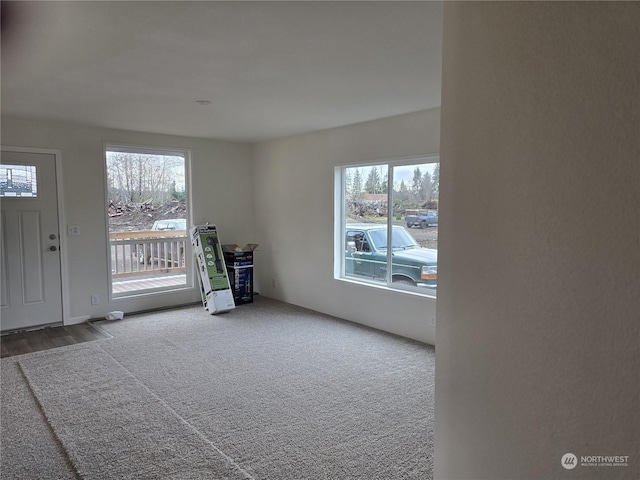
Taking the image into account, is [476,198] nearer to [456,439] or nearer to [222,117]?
[456,439]

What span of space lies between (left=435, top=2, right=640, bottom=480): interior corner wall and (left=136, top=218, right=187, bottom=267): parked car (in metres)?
5.28

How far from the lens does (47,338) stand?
4.37 m

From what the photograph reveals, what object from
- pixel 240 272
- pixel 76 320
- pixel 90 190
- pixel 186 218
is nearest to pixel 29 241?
pixel 90 190

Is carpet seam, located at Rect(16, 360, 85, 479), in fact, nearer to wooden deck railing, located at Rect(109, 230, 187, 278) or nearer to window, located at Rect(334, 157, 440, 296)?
wooden deck railing, located at Rect(109, 230, 187, 278)

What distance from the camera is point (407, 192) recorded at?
4395 mm

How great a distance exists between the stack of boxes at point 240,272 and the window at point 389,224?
56.0 inches

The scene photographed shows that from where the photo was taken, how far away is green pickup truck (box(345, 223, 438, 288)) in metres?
4.32

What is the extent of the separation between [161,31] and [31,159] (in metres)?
3.29

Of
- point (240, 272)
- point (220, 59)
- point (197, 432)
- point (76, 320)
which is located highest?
point (220, 59)

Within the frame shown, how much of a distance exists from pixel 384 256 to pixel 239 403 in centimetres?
241

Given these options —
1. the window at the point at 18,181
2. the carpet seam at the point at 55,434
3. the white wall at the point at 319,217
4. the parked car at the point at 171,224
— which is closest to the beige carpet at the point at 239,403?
the carpet seam at the point at 55,434

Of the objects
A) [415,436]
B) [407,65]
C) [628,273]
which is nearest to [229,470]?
[415,436]

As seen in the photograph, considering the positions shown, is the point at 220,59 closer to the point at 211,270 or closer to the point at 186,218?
the point at 211,270

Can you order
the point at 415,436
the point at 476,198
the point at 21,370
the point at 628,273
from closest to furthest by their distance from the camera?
the point at 628,273 < the point at 476,198 < the point at 415,436 < the point at 21,370
